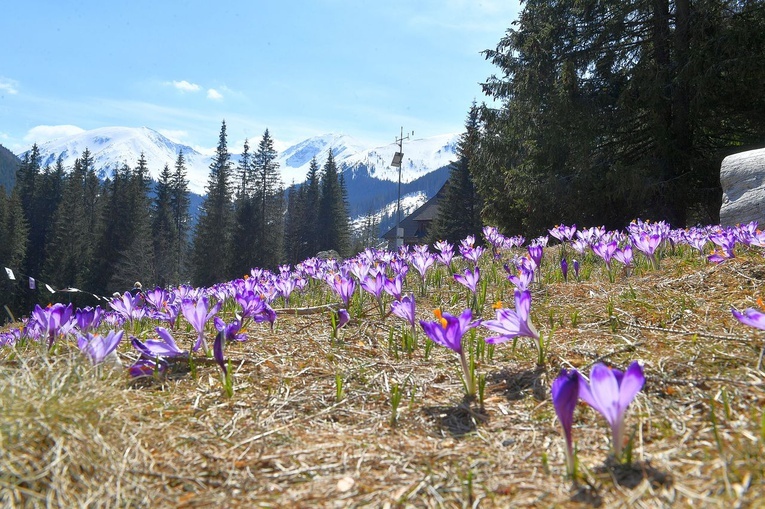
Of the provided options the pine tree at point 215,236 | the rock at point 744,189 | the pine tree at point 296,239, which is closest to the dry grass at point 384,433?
the rock at point 744,189

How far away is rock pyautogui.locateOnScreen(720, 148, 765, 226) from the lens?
602 cm

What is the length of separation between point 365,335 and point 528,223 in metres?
13.0

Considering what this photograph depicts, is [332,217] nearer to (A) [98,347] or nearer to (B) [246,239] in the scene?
(B) [246,239]

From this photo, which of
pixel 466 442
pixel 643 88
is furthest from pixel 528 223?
pixel 466 442

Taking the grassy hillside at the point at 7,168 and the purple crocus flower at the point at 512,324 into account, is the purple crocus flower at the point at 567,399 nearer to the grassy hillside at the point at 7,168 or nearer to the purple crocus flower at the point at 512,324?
the purple crocus flower at the point at 512,324

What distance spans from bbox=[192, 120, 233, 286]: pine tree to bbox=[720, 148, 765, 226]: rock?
41820mm

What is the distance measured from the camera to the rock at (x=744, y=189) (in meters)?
6.02

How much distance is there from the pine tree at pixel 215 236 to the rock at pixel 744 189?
4182 centimetres

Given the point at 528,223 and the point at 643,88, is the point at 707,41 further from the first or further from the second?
the point at 528,223

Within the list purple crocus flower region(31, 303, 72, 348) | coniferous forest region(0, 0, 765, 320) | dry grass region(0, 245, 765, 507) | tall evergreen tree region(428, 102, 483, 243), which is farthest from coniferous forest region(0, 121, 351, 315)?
dry grass region(0, 245, 765, 507)

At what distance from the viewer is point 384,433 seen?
1.45 meters

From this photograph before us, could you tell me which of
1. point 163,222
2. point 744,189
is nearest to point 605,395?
point 744,189

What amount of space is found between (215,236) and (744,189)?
44.8 metres

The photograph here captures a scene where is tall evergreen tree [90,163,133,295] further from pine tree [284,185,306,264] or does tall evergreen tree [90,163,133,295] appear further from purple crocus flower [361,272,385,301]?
purple crocus flower [361,272,385,301]
